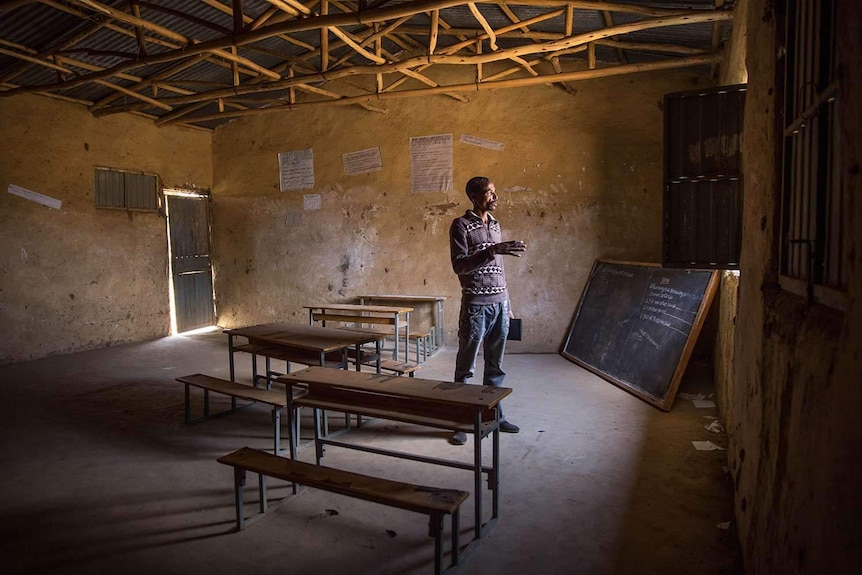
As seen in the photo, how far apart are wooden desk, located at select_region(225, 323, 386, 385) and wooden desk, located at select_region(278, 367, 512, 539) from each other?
737 millimetres

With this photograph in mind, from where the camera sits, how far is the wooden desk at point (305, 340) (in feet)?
13.5

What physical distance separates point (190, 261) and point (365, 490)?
23.8 ft

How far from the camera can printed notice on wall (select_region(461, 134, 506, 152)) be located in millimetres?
7023

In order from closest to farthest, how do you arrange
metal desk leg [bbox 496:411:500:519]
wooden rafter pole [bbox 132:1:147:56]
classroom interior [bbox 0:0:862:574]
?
classroom interior [bbox 0:0:862:574], metal desk leg [bbox 496:411:500:519], wooden rafter pole [bbox 132:1:147:56]

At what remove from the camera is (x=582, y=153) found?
6.68 meters

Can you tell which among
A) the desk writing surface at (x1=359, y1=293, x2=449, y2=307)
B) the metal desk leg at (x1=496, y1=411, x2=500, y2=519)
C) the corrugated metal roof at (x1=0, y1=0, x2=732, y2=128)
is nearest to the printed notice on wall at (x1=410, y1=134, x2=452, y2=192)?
the corrugated metal roof at (x1=0, y1=0, x2=732, y2=128)

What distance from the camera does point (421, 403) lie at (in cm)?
297

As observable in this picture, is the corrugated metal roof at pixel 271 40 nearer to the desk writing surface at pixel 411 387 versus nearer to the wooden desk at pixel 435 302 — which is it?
the wooden desk at pixel 435 302

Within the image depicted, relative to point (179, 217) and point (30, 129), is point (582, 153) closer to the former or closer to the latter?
point (179, 217)

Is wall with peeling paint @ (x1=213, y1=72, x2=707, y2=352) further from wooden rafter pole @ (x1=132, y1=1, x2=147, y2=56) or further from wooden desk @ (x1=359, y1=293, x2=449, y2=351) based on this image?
wooden rafter pole @ (x1=132, y1=1, x2=147, y2=56)

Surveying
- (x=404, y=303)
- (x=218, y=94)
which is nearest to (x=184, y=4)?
(x=218, y=94)

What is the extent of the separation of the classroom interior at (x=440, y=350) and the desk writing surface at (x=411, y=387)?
2.08 feet

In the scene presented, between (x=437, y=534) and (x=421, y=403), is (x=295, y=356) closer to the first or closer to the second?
(x=421, y=403)

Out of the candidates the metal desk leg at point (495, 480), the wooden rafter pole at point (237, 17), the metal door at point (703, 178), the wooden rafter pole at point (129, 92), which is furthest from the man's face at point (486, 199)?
the wooden rafter pole at point (129, 92)
